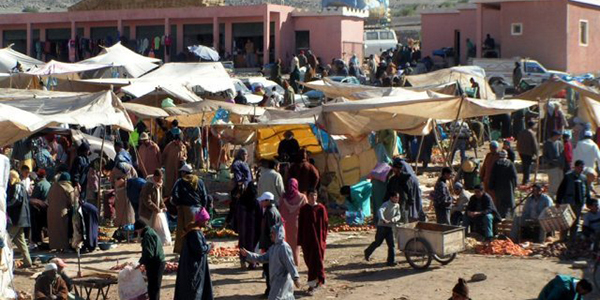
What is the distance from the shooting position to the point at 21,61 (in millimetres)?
27578

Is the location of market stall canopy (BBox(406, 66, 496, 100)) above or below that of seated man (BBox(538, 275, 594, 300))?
above

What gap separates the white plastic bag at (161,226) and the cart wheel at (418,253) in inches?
128

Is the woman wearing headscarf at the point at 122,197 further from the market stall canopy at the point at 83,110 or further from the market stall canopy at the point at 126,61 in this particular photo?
the market stall canopy at the point at 126,61

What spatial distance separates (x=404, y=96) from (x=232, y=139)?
4.00 m

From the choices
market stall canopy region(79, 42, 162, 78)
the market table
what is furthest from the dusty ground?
market stall canopy region(79, 42, 162, 78)

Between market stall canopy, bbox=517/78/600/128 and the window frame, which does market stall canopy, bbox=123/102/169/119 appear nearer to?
market stall canopy, bbox=517/78/600/128

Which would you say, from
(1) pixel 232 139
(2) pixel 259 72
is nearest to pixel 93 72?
(1) pixel 232 139

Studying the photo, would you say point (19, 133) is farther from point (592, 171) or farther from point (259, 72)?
point (259, 72)

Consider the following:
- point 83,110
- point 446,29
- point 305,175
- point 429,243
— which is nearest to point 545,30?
point 446,29

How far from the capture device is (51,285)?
35.1ft

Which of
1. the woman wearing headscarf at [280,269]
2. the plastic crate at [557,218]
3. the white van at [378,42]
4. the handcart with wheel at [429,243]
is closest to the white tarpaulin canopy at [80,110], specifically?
the woman wearing headscarf at [280,269]

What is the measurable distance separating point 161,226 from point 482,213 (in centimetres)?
415

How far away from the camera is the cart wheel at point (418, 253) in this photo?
13180 mm

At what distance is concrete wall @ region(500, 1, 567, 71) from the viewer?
36938 millimetres
